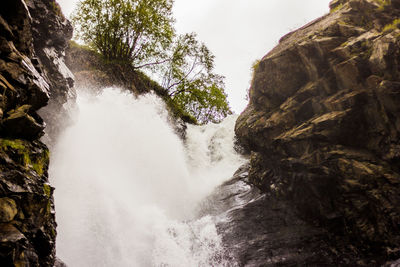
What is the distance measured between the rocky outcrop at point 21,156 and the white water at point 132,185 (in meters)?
2.71

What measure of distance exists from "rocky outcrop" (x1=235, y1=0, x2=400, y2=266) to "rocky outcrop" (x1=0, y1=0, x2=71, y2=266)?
5867mm

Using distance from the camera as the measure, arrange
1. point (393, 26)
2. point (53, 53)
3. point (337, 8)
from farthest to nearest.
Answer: point (337, 8) < point (53, 53) < point (393, 26)

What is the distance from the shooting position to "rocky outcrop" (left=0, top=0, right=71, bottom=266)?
3.57m

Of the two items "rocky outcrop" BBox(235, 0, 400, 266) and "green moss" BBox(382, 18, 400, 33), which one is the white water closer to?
"rocky outcrop" BBox(235, 0, 400, 266)

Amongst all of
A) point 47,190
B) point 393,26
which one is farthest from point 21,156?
point 393,26

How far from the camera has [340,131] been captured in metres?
7.44

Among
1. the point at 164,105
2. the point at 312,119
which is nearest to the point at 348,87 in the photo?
the point at 312,119

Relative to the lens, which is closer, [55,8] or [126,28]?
[55,8]

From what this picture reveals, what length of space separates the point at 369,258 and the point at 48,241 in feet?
24.5

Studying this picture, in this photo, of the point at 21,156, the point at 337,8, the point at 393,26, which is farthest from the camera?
the point at 337,8

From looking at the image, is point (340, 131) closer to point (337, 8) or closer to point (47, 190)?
point (337, 8)

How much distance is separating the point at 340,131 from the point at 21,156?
8581 mm

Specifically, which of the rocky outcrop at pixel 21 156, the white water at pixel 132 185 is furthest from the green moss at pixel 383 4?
the rocky outcrop at pixel 21 156

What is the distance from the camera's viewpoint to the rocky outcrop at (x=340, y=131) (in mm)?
6328
